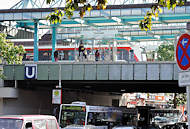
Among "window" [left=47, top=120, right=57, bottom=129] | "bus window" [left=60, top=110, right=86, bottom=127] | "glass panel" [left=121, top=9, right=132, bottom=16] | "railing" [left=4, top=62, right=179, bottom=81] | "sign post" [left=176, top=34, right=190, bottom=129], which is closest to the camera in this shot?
"sign post" [left=176, top=34, right=190, bottom=129]

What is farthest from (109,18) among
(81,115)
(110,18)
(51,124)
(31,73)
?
(51,124)

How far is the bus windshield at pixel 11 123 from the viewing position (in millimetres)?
15352

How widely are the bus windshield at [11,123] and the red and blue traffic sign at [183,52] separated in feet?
31.0

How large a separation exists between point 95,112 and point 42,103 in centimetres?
1310

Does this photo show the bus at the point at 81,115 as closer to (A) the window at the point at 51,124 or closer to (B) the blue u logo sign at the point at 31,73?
(B) the blue u logo sign at the point at 31,73

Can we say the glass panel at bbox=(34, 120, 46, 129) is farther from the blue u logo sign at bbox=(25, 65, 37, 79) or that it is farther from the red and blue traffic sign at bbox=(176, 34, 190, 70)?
the blue u logo sign at bbox=(25, 65, 37, 79)

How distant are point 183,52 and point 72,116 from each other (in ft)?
85.7

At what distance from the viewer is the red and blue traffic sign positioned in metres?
6.80

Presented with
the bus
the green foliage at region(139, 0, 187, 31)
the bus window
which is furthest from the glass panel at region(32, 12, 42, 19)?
the green foliage at region(139, 0, 187, 31)

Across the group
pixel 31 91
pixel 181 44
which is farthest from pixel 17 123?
pixel 31 91

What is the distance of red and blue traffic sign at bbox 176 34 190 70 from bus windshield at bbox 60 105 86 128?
2550cm

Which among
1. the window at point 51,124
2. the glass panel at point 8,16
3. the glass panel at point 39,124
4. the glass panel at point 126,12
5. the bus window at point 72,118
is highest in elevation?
the glass panel at point 126,12

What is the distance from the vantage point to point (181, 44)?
6.97m

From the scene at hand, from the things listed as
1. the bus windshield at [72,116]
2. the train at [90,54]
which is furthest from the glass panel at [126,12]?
the bus windshield at [72,116]
